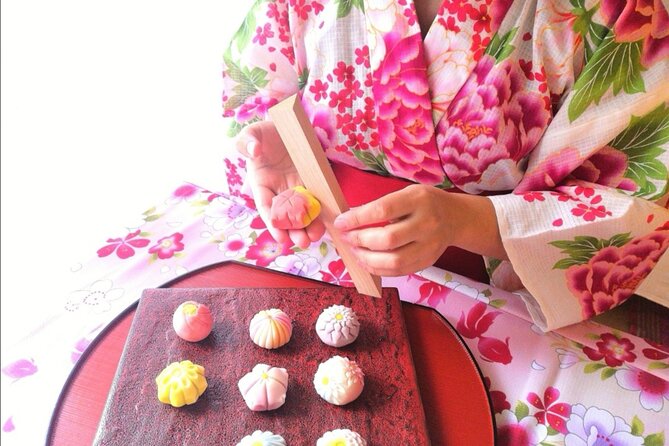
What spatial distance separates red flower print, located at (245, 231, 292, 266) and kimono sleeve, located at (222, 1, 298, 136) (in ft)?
0.65

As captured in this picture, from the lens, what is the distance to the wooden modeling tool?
0.57 meters

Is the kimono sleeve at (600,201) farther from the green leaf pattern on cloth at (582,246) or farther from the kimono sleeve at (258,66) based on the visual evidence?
the kimono sleeve at (258,66)

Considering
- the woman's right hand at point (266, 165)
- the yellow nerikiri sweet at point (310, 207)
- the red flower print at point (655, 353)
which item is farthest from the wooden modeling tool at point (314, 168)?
the red flower print at point (655, 353)

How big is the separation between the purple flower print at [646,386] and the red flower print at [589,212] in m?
0.17

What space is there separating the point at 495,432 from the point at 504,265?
266 mm

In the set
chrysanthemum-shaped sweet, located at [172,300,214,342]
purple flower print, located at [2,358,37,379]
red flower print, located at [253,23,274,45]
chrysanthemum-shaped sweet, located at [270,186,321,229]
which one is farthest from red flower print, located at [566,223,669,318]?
purple flower print, located at [2,358,37,379]

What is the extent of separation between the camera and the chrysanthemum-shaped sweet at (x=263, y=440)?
1.70 ft

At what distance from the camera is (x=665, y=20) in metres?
0.63

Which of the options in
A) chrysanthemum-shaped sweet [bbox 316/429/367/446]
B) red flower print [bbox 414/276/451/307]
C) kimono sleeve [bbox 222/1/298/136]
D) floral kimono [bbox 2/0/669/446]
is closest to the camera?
chrysanthemum-shaped sweet [bbox 316/429/367/446]

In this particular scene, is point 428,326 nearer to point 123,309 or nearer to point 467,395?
point 467,395

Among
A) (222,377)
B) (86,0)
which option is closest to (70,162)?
(86,0)

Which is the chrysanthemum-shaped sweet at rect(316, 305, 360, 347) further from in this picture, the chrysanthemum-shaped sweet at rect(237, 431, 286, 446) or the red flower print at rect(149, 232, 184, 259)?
the red flower print at rect(149, 232, 184, 259)

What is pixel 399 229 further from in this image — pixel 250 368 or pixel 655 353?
pixel 655 353

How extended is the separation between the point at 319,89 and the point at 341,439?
1.59ft
